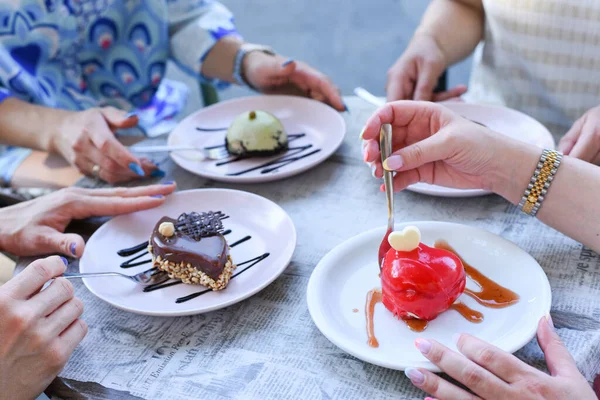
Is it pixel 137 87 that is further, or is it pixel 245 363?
pixel 137 87

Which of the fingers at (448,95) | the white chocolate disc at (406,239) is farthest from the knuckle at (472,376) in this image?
the fingers at (448,95)

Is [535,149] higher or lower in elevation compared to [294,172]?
higher

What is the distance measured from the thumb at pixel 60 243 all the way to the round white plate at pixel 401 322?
18.3 inches

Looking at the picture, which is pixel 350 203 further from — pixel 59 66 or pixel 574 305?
pixel 59 66

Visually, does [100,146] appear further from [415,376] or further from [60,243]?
[415,376]

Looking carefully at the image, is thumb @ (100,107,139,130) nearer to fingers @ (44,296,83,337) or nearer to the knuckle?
fingers @ (44,296,83,337)

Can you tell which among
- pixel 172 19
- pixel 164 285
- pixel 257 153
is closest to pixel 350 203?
pixel 257 153

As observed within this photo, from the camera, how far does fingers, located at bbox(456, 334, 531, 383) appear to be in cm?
75

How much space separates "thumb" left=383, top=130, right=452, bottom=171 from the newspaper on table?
0.17 m

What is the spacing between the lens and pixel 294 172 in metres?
1.30

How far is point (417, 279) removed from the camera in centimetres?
86

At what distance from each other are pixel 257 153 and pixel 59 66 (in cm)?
72

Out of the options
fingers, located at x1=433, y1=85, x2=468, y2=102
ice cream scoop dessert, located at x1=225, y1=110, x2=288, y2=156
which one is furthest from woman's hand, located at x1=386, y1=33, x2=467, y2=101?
ice cream scoop dessert, located at x1=225, y1=110, x2=288, y2=156

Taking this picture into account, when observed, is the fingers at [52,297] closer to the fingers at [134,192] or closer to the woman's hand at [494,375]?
the fingers at [134,192]
